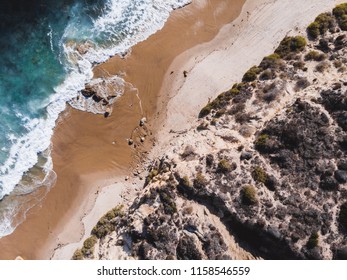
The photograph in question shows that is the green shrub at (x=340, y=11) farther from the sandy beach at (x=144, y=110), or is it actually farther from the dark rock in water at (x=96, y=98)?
the dark rock in water at (x=96, y=98)

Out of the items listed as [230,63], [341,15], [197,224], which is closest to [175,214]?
[197,224]

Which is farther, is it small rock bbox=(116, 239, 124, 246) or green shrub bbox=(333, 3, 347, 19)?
green shrub bbox=(333, 3, 347, 19)

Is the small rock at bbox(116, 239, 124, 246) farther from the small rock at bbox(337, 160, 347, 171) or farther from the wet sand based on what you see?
the small rock at bbox(337, 160, 347, 171)

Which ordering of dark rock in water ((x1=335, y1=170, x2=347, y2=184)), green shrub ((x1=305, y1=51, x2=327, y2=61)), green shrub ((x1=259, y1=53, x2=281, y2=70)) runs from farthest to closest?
green shrub ((x1=259, y1=53, x2=281, y2=70)), green shrub ((x1=305, y1=51, x2=327, y2=61)), dark rock in water ((x1=335, y1=170, x2=347, y2=184))

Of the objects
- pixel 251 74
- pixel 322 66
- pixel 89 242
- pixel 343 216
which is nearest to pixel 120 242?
pixel 89 242

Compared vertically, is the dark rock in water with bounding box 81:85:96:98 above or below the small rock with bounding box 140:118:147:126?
above

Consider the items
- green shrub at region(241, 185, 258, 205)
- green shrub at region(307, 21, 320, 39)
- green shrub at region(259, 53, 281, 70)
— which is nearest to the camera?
green shrub at region(241, 185, 258, 205)

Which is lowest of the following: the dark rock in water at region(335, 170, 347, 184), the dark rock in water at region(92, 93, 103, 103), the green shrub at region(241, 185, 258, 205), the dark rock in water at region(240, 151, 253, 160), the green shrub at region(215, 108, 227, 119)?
the dark rock in water at region(335, 170, 347, 184)

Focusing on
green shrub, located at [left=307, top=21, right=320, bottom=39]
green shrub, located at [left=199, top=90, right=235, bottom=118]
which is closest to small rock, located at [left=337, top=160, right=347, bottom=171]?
green shrub, located at [left=199, top=90, right=235, bottom=118]
